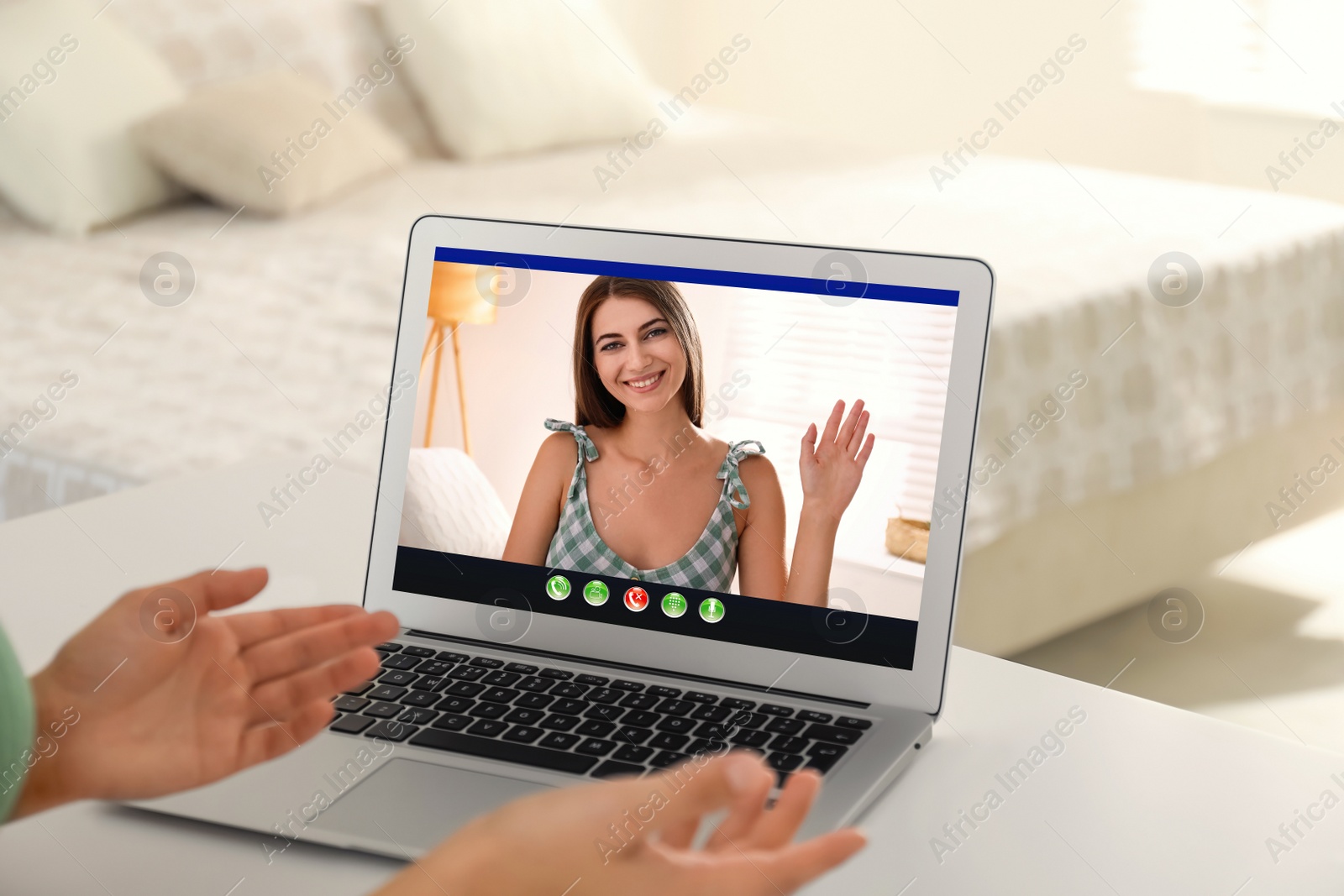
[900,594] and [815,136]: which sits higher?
[815,136]

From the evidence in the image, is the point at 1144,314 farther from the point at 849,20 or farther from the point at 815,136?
the point at 849,20

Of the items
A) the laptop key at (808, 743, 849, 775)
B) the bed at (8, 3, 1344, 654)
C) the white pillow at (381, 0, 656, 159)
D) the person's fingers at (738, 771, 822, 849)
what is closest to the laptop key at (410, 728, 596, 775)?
the laptop key at (808, 743, 849, 775)

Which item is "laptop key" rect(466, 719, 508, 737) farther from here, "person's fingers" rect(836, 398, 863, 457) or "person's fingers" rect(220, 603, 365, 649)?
"person's fingers" rect(836, 398, 863, 457)

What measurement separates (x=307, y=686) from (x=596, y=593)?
183mm

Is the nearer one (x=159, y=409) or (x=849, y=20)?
(x=159, y=409)

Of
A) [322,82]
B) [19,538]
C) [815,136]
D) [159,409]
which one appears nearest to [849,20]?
[815,136]

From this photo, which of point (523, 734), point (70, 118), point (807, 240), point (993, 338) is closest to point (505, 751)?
point (523, 734)

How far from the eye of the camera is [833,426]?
652mm

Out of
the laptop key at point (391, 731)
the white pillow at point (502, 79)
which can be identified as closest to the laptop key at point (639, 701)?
the laptop key at point (391, 731)

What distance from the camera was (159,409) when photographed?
1385mm

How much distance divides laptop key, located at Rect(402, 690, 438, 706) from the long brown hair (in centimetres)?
18

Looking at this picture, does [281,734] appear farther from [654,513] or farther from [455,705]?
[654,513]

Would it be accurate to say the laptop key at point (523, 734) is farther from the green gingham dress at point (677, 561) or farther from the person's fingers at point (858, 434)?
the person's fingers at point (858, 434)

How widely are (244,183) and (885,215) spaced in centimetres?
114
